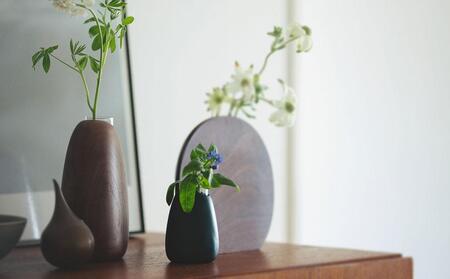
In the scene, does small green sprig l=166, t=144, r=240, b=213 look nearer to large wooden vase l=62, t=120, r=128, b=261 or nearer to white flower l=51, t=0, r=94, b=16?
large wooden vase l=62, t=120, r=128, b=261

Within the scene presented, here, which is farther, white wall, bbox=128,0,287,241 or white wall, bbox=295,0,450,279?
white wall, bbox=295,0,450,279

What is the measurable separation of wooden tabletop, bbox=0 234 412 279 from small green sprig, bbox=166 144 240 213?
103mm

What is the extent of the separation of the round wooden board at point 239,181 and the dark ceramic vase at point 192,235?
0.45ft

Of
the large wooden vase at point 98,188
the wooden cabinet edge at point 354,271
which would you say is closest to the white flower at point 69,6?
the large wooden vase at point 98,188

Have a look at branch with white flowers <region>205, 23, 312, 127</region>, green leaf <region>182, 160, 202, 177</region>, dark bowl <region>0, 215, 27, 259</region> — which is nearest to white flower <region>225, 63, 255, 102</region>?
branch with white flowers <region>205, 23, 312, 127</region>

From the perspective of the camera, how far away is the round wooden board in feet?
4.09

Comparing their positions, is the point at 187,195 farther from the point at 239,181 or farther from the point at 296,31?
the point at 296,31

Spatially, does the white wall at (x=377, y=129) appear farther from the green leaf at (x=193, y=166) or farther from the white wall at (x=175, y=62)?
→ the green leaf at (x=193, y=166)

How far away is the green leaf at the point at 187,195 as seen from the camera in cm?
108

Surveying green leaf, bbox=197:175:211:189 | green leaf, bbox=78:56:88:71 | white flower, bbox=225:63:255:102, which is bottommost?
green leaf, bbox=197:175:211:189

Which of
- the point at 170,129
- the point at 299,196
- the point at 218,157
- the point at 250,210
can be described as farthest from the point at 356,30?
the point at 218,157

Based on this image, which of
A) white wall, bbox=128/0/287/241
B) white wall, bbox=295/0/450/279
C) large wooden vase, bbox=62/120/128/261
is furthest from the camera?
white wall, bbox=295/0/450/279

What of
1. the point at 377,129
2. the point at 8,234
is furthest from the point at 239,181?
the point at 377,129

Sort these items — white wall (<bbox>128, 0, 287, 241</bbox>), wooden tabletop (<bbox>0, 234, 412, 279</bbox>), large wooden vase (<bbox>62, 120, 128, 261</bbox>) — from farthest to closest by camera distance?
white wall (<bbox>128, 0, 287, 241</bbox>) < large wooden vase (<bbox>62, 120, 128, 261</bbox>) < wooden tabletop (<bbox>0, 234, 412, 279</bbox>)
